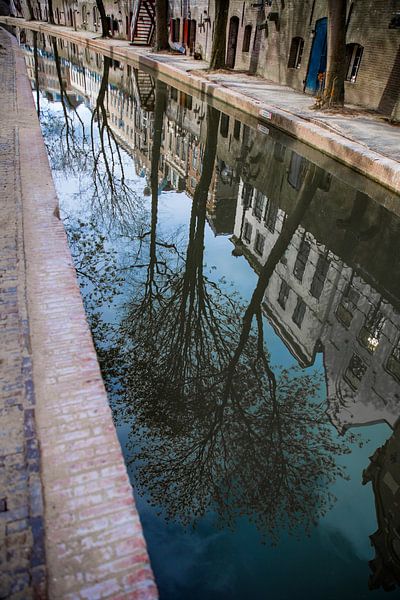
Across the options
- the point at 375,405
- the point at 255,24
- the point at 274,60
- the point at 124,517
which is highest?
the point at 255,24

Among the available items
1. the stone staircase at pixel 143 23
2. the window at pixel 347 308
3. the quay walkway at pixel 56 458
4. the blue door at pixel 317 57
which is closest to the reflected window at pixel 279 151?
the window at pixel 347 308

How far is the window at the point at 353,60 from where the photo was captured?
16.7 m

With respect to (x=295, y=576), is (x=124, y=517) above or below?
above

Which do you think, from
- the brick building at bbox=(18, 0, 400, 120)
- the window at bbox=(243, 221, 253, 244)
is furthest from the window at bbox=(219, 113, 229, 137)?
the window at bbox=(243, 221, 253, 244)

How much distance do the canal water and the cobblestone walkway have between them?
1.04m

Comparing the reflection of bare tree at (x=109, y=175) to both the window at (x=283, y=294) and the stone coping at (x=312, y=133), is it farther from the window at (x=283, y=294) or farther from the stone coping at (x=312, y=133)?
the stone coping at (x=312, y=133)

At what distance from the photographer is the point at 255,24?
80.3ft

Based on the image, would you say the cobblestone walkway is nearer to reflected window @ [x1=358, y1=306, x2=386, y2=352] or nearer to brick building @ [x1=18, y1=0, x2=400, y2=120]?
reflected window @ [x1=358, y1=306, x2=386, y2=352]

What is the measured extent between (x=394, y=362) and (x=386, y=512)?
2511 millimetres

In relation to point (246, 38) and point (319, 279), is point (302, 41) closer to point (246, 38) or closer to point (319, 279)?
point (246, 38)

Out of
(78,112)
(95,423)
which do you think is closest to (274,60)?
(78,112)

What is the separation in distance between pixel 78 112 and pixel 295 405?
53.1ft

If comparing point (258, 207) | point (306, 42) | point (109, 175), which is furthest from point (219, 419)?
point (306, 42)

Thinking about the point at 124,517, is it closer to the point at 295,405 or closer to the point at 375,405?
the point at 295,405
